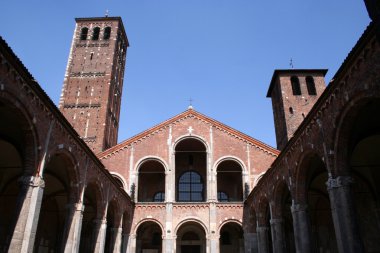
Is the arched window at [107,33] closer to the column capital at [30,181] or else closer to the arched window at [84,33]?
the arched window at [84,33]

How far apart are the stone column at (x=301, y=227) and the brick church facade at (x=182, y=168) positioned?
0.17ft

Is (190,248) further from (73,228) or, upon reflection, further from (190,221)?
(73,228)

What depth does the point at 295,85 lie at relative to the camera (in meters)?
31.6

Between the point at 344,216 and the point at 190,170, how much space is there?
701 inches

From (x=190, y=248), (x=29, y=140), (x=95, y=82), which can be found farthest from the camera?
(x=95, y=82)

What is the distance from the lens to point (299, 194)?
44.8 ft

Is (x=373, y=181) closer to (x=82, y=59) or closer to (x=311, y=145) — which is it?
(x=311, y=145)

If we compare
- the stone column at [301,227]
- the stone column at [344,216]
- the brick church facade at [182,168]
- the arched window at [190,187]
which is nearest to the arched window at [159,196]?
the brick church facade at [182,168]

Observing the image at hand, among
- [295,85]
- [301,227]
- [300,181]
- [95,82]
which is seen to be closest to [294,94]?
[295,85]

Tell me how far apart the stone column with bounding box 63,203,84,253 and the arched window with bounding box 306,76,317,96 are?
23.7m

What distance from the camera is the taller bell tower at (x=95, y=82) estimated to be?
30.9 meters

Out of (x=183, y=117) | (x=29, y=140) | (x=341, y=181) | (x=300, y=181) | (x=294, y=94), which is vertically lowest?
(x=341, y=181)

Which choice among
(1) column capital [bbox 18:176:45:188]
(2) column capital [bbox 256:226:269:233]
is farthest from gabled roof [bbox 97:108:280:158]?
(1) column capital [bbox 18:176:45:188]

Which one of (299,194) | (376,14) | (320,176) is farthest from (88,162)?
(376,14)
